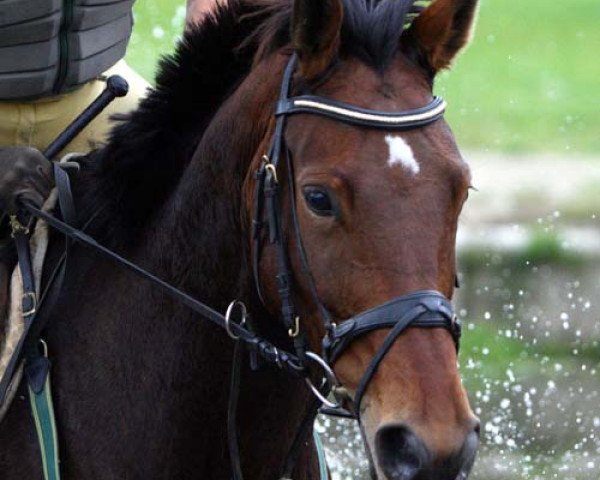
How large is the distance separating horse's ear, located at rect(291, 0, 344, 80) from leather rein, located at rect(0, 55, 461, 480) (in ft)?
0.23

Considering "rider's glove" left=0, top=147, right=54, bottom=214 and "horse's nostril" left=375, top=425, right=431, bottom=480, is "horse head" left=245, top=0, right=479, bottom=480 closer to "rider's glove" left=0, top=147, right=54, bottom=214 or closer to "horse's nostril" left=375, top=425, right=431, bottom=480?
"horse's nostril" left=375, top=425, right=431, bottom=480

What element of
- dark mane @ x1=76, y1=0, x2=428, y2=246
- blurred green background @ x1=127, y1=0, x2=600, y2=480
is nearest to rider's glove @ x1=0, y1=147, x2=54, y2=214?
dark mane @ x1=76, y1=0, x2=428, y2=246

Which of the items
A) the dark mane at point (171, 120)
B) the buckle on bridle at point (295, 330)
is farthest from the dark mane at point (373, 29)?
the buckle on bridle at point (295, 330)

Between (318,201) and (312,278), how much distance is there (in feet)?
0.53

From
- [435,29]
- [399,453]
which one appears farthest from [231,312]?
[435,29]

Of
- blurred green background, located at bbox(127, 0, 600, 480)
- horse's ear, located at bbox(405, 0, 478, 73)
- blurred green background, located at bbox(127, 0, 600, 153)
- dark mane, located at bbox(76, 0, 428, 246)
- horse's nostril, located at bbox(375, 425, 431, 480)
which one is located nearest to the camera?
horse's nostril, located at bbox(375, 425, 431, 480)

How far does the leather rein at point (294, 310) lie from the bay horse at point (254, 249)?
0.02 m

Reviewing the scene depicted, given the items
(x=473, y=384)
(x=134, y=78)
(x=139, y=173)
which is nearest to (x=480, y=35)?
(x=473, y=384)

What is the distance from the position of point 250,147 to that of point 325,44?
31cm

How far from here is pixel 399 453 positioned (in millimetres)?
3359

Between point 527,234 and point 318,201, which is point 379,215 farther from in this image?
point 527,234

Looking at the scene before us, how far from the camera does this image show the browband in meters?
3.53

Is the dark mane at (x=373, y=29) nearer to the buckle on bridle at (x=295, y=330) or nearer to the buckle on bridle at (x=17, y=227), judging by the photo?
the buckle on bridle at (x=295, y=330)

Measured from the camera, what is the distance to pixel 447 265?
3.50 m
